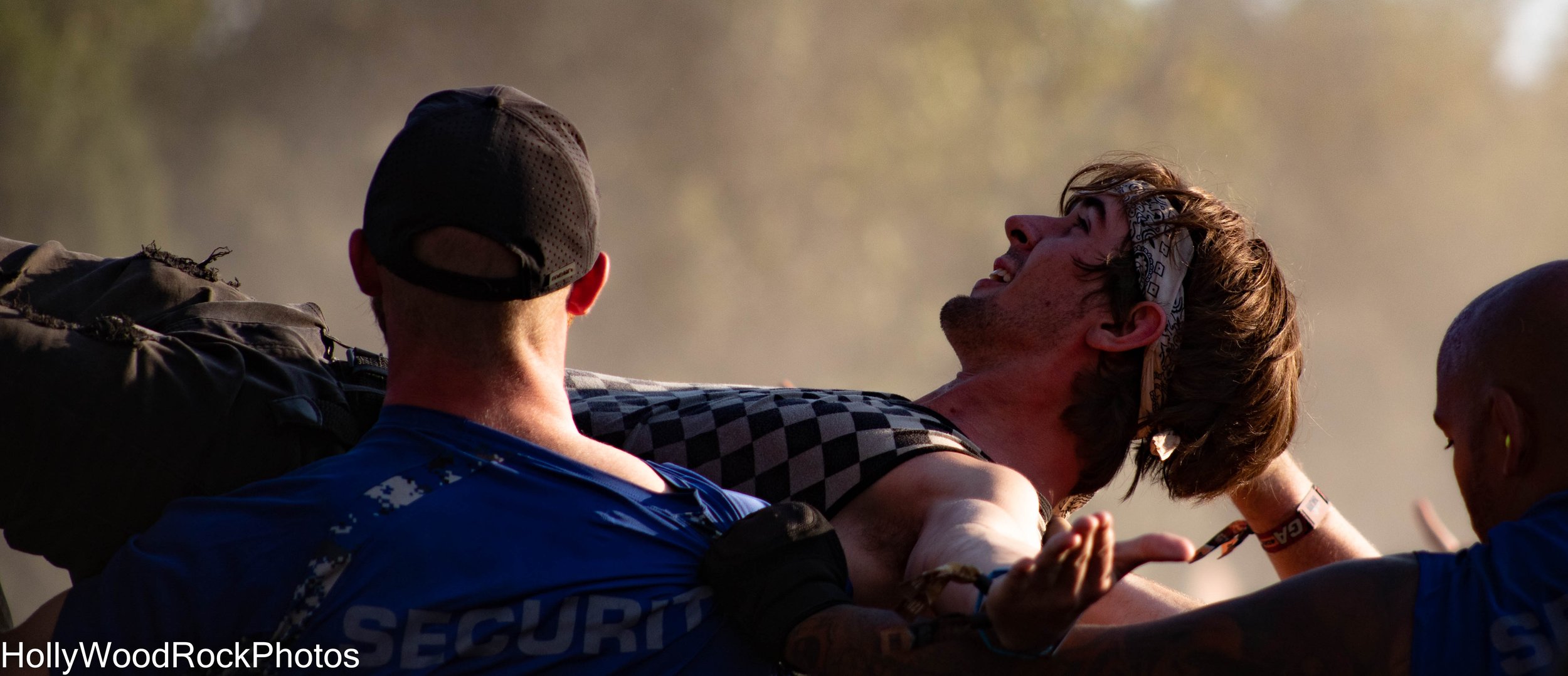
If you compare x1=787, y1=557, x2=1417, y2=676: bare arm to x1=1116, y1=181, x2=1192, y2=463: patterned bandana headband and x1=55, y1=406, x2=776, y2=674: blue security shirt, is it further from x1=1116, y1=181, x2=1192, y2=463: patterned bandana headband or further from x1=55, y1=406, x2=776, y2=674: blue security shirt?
x1=1116, y1=181, x2=1192, y2=463: patterned bandana headband

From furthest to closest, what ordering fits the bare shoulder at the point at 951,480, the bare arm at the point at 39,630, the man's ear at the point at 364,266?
the bare shoulder at the point at 951,480 → the man's ear at the point at 364,266 → the bare arm at the point at 39,630

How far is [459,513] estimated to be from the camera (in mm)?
1442

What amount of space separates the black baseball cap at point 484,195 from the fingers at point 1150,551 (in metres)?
0.83

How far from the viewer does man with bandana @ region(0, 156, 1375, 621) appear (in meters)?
2.14

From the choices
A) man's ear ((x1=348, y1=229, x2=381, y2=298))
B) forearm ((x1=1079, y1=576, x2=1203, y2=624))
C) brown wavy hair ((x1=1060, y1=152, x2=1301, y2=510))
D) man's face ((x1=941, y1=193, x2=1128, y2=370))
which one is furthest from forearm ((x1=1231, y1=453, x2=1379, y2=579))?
man's ear ((x1=348, y1=229, x2=381, y2=298))

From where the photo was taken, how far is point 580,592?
144 cm

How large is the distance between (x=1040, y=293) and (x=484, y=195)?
1637 mm

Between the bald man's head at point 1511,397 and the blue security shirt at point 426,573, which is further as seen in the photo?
the bald man's head at point 1511,397

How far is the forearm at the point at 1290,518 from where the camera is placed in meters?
3.08

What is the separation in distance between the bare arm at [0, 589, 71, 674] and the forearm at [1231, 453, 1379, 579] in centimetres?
270

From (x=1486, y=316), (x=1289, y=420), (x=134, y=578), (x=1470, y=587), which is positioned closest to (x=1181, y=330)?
(x=1289, y=420)

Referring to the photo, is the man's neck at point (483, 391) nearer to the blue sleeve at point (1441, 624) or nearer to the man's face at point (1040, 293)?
the blue sleeve at point (1441, 624)

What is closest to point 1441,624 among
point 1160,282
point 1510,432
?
point 1510,432

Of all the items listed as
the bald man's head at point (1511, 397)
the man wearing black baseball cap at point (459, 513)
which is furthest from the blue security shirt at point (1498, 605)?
the man wearing black baseball cap at point (459, 513)
